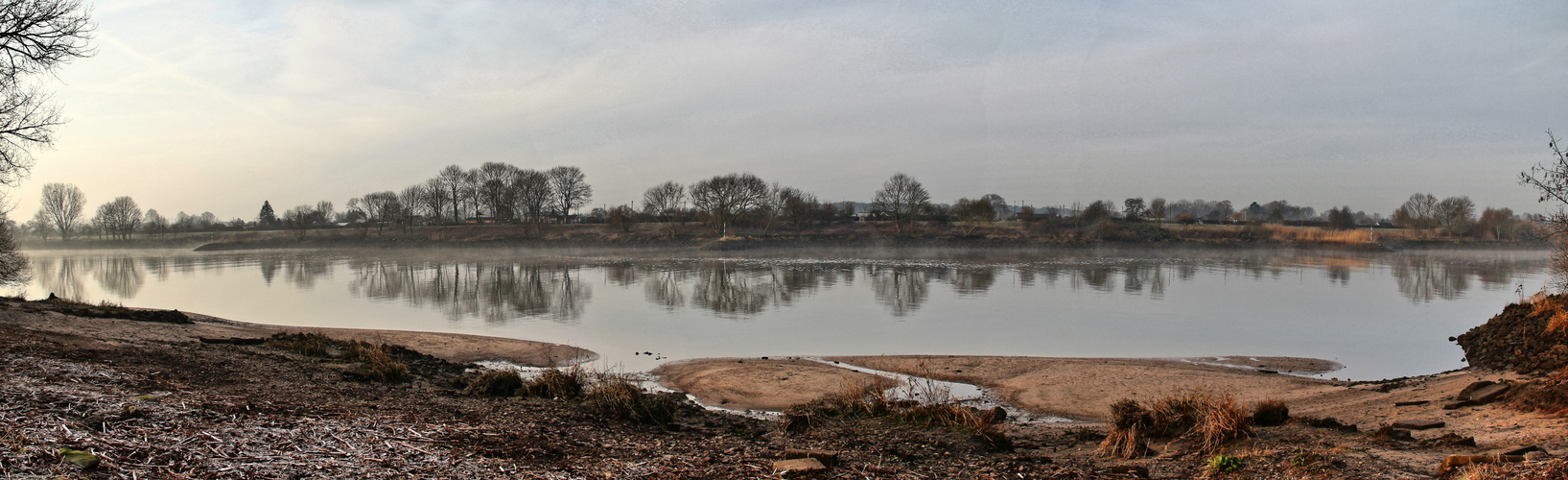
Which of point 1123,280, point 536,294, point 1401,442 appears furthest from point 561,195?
point 1401,442

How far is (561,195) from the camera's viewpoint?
78.6m

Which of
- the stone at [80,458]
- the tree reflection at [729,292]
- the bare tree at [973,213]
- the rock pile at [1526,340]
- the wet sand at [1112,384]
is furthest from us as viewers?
the bare tree at [973,213]

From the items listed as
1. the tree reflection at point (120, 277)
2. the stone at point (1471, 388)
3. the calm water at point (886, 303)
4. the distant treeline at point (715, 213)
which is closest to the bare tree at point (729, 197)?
the distant treeline at point (715, 213)

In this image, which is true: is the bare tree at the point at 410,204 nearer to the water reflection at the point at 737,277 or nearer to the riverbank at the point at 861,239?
the riverbank at the point at 861,239

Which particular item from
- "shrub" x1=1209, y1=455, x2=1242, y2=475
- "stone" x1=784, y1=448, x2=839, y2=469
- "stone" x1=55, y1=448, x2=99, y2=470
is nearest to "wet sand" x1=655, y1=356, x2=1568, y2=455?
"shrub" x1=1209, y1=455, x2=1242, y2=475

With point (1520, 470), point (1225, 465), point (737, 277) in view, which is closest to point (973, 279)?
point (737, 277)

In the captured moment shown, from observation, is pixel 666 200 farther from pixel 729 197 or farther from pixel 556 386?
pixel 556 386

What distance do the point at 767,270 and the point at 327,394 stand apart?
3076 centimetres

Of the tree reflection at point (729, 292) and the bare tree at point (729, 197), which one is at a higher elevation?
the bare tree at point (729, 197)

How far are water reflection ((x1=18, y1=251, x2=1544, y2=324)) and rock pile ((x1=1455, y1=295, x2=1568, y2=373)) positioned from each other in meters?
12.0

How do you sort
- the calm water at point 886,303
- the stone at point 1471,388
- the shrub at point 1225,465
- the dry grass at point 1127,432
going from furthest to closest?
the calm water at point 886,303 → the stone at point 1471,388 → the dry grass at point 1127,432 → the shrub at point 1225,465

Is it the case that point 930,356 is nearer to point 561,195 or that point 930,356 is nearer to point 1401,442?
point 1401,442

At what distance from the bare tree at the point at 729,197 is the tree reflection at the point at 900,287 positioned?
30.5 meters

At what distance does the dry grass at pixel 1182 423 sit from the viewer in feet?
19.5
